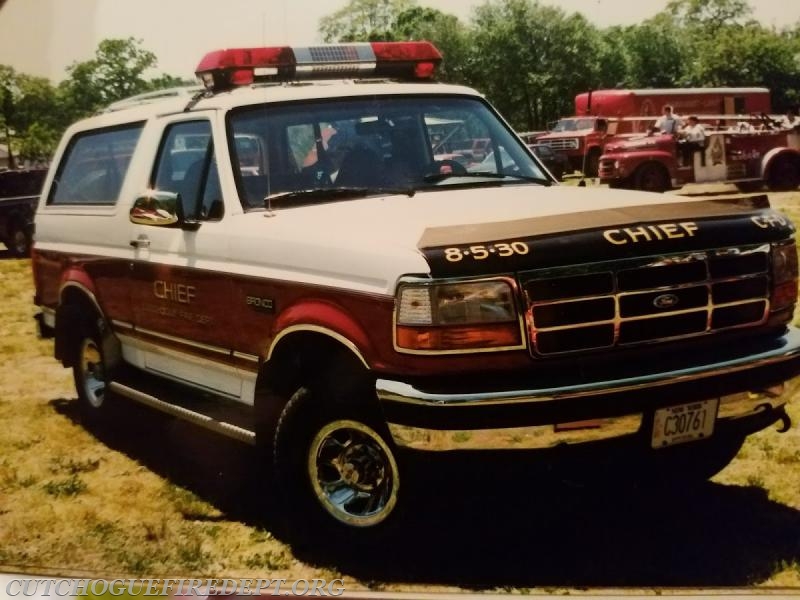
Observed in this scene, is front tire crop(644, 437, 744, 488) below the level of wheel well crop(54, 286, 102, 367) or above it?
below

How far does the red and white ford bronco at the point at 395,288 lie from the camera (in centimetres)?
269

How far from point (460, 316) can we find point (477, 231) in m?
0.28

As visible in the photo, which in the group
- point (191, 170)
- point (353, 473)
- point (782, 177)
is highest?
point (191, 170)

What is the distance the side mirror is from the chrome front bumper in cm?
128

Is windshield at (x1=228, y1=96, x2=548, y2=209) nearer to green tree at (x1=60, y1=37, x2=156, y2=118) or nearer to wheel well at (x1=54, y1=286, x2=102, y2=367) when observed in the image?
green tree at (x1=60, y1=37, x2=156, y2=118)

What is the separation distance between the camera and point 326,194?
11.1ft

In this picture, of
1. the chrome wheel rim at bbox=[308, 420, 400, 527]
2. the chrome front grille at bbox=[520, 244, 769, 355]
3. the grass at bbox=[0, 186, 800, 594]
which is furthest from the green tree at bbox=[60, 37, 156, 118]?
the chrome front grille at bbox=[520, 244, 769, 355]

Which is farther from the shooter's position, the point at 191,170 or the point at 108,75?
the point at 108,75

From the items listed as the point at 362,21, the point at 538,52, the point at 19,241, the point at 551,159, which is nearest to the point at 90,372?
the point at 19,241

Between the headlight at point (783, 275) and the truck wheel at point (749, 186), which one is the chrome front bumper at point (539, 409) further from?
the truck wheel at point (749, 186)

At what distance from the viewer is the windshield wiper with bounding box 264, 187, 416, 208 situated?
3375mm

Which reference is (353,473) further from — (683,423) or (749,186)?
(749,186)

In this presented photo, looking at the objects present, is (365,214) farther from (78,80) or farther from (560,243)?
(78,80)

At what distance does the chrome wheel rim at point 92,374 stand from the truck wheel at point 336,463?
165 cm
